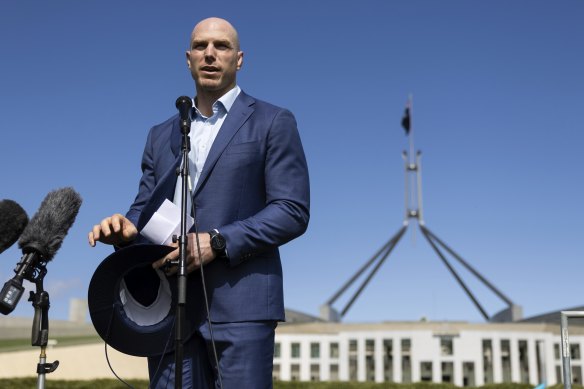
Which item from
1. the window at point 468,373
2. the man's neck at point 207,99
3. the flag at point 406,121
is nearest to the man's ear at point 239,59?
the man's neck at point 207,99

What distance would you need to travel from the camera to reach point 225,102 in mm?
2670

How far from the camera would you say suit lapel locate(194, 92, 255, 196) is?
2520mm

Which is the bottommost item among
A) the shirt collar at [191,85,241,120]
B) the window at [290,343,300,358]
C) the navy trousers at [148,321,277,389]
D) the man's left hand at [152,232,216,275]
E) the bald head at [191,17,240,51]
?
the window at [290,343,300,358]

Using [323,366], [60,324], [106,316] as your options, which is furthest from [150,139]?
[60,324]

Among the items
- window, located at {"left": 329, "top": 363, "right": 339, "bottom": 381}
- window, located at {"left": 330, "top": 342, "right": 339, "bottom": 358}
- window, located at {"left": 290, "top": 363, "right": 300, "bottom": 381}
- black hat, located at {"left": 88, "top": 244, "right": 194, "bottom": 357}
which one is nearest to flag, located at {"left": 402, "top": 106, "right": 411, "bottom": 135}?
window, located at {"left": 330, "top": 342, "right": 339, "bottom": 358}

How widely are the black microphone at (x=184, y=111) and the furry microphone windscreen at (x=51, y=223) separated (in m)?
0.60

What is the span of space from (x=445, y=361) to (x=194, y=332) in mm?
16209

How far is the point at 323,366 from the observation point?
17.3 meters

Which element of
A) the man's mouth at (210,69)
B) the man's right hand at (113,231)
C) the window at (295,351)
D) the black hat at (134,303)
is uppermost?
the man's mouth at (210,69)

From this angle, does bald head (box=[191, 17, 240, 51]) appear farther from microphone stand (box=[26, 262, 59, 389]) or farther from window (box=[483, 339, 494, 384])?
window (box=[483, 339, 494, 384])

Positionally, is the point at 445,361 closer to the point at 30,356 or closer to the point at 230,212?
the point at 30,356

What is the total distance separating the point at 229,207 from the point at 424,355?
636 inches

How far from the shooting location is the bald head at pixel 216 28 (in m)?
2.67

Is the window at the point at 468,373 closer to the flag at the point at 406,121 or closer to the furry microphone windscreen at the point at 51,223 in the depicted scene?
the furry microphone windscreen at the point at 51,223
